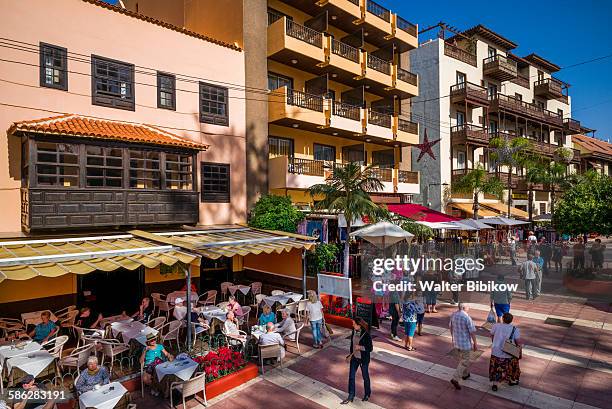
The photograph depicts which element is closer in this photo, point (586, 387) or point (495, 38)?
point (586, 387)

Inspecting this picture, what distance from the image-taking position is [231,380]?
28.2 feet

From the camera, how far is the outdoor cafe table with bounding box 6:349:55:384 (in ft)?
24.7

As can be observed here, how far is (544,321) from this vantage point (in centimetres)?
1303

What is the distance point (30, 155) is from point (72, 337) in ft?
18.6

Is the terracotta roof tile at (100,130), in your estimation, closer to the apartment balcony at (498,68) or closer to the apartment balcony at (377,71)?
the apartment balcony at (377,71)

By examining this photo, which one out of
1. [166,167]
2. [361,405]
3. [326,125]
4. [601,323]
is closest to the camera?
[361,405]

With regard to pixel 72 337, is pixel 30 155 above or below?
above

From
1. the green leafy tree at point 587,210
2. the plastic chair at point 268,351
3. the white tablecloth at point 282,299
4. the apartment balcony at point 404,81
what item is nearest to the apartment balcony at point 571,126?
the apartment balcony at point 404,81

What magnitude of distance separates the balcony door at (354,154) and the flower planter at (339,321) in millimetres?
12954

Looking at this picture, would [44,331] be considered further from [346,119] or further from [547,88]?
[547,88]

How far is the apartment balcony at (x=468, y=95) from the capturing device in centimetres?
2981

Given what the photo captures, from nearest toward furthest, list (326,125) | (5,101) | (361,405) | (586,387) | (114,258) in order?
(361,405) → (586,387) → (114,258) → (5,101) → (326,125)

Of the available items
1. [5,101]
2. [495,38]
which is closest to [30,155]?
[5,101]

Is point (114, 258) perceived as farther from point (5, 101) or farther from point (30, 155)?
point (5, 101)
